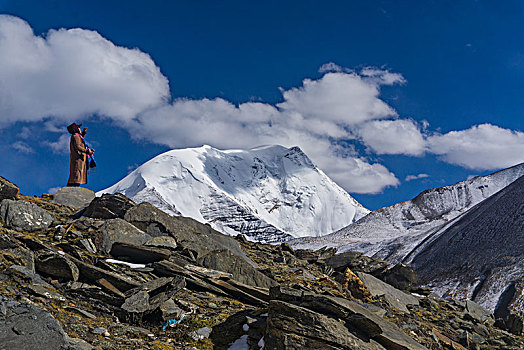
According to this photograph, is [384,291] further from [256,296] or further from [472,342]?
[256,296]

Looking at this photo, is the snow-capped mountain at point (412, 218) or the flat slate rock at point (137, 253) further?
the snow-capped mountain at point (412, 218)

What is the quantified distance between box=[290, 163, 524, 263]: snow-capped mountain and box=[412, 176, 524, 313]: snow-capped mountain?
8.85 meters

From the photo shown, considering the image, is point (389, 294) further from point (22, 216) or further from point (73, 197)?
point (73, 197)

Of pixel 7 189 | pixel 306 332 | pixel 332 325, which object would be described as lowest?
pixel 306 332

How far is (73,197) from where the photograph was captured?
25.8 meters

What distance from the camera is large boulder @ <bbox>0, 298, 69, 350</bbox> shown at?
319 inches

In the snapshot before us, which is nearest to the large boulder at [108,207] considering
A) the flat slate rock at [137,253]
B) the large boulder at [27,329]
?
the flat slate rock at [137,253]

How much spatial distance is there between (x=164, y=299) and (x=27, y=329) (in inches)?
182

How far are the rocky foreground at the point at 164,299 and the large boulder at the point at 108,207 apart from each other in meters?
0.06

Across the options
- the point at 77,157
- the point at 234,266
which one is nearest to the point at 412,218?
the point at 77,157

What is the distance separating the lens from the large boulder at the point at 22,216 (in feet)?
54.0

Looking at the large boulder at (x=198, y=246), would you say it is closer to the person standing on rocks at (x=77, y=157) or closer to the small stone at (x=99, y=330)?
the small stone at (x=99, y=330)

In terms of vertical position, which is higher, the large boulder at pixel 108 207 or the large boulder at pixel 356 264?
the large boulder at pixel 108 207

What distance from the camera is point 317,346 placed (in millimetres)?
10312
